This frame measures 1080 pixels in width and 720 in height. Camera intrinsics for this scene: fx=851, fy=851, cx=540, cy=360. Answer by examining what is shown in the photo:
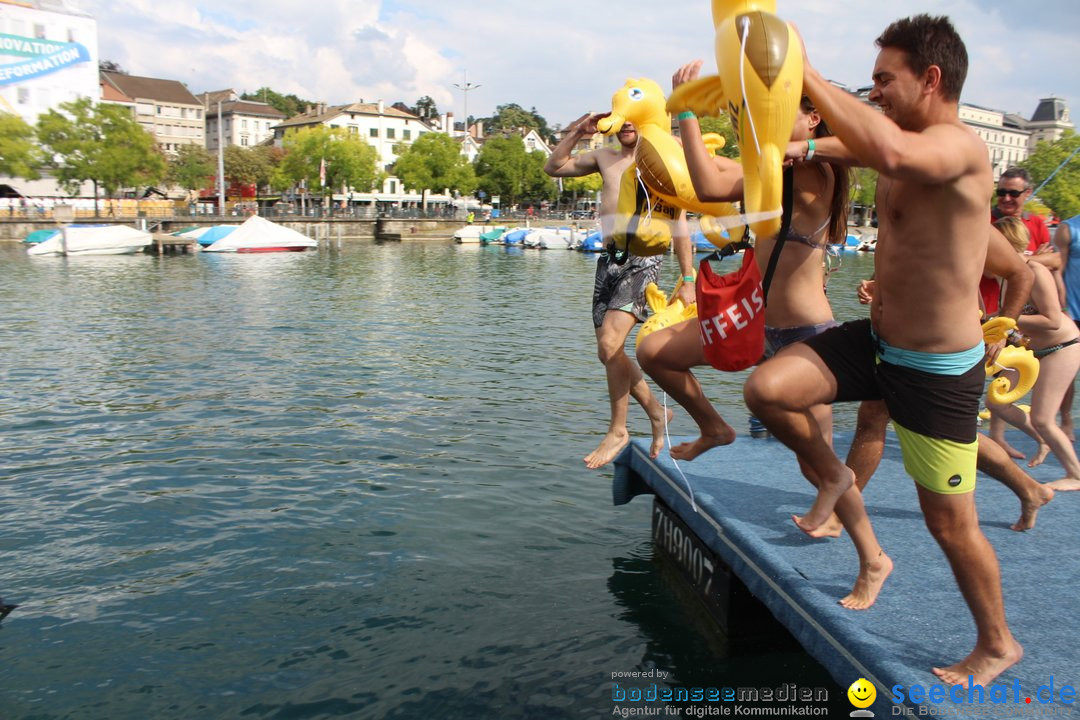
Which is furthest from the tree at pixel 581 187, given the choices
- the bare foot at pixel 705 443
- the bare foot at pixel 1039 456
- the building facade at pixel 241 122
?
the bare foot at pixel 705 443

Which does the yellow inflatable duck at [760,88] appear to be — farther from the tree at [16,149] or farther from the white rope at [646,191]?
the tree at [16,149]

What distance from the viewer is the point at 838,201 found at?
469 cm

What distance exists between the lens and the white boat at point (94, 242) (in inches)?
1813

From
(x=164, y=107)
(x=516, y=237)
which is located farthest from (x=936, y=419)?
(x=164, y=107)

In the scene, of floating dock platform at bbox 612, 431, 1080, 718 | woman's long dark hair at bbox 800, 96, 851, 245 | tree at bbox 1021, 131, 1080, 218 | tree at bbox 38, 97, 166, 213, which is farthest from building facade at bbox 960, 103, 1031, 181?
woman's long dark hair at bbox 800, 96, 851, 245

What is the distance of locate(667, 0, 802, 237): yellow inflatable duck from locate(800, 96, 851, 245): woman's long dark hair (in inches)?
44.3

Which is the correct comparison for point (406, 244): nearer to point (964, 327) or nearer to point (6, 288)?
point (6, 288)

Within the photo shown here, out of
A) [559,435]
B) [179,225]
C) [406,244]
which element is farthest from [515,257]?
[559,435]

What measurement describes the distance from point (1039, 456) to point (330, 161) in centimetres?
9402

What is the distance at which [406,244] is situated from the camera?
7206 cm

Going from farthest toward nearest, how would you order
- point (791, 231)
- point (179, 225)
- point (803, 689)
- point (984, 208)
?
1. point (179, 225)
2. point (803, 689)
3. point (791, 231)
4. point (984, 208)

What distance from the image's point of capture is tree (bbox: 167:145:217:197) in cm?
9462

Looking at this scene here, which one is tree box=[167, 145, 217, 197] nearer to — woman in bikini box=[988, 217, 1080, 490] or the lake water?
the lake water

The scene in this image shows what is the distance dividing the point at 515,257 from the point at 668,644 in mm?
52699
